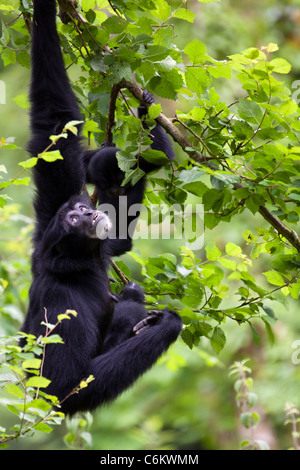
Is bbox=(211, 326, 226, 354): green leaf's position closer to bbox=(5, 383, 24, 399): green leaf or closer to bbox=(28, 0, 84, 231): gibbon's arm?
bbox=(28, 0, 84, 231): gibbon's arm

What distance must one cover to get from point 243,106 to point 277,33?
1221cm

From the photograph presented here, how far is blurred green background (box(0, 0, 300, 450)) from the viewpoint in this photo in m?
11.6

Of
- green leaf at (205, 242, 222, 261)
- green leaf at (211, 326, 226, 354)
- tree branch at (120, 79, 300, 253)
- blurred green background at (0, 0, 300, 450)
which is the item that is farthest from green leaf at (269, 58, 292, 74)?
blurred green background at (0, 0, 300, 450)

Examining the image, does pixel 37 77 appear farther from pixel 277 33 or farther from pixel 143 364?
pixel 277 33

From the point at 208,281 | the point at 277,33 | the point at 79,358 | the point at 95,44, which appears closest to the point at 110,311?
the point at 79,358

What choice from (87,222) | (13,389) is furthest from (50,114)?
(13,389)

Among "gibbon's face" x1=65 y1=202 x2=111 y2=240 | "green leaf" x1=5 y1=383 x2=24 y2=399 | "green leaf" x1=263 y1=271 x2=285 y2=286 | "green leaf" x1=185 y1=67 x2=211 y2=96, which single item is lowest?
"green leaf" x1=5 y1=383 x2=24 y2=399

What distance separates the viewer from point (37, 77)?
384cm

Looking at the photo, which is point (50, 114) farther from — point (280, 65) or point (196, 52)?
point (280, 65)

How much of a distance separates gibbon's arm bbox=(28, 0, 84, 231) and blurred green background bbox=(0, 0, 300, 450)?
22.9 feet

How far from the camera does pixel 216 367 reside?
14.0 m

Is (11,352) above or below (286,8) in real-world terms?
below

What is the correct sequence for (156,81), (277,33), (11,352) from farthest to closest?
(277,33) → (156,81) → (11,352)

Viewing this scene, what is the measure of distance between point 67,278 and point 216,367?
10537 mm
